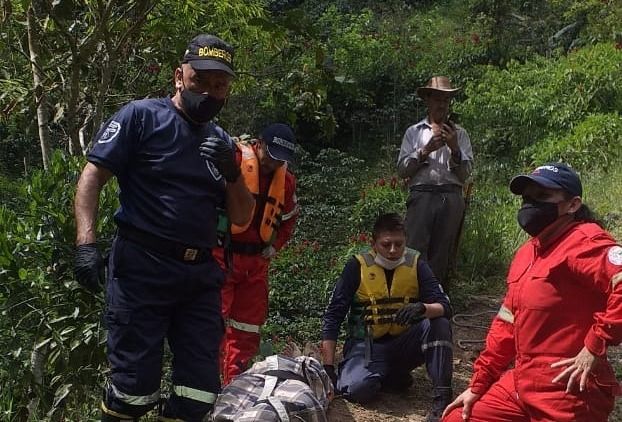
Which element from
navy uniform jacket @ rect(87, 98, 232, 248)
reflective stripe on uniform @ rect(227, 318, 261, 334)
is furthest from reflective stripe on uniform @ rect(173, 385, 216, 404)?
reflective stripe on uniform @ rect(227, 318, 261, 334)

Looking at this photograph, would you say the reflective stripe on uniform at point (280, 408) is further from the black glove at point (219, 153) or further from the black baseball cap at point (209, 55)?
the black baseball cap at point (209, 55)

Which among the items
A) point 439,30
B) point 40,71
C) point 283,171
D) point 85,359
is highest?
point 439,30

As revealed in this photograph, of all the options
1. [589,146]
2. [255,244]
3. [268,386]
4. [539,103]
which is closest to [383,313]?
[255,244]

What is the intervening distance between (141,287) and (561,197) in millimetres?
1780

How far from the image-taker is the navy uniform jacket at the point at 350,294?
14.7ft

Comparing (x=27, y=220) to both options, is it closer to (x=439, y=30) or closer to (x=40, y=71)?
(x=40, y=71)

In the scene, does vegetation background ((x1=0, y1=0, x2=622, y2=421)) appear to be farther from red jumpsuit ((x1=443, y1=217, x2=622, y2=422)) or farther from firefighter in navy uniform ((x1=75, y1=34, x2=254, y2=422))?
red jumpsuit ((x1=443, y1=217, x2=622, y2=422))

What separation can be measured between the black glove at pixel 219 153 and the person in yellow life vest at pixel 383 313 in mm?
1680

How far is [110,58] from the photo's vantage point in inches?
179

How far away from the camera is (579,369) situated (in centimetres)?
291

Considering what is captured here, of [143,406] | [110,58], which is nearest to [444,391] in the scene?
[143,406]

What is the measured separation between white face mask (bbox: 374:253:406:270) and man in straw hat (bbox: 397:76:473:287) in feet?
3.16

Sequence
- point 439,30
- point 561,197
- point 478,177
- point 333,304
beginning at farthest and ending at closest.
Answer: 1. point 439,30
2. point 478,177
3. point 333,304
4. point 561,197

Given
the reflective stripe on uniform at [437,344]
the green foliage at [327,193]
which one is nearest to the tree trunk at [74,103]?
the reflective stripe on uniform at [437,344]
